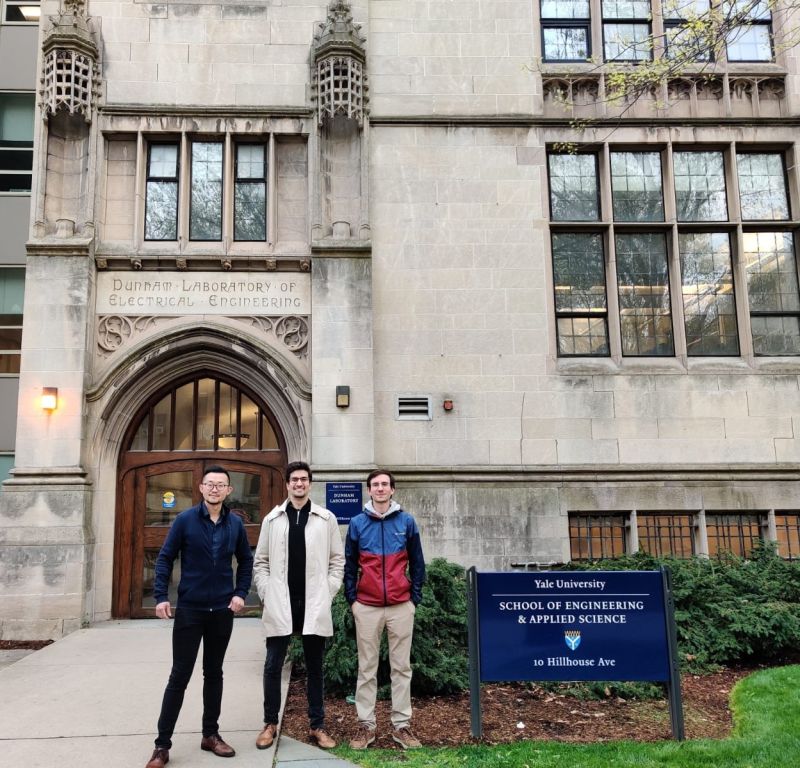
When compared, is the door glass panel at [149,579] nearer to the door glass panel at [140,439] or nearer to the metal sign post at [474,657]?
the door glass panel at [140,439]

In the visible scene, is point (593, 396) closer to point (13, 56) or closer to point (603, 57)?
point (603, 57)

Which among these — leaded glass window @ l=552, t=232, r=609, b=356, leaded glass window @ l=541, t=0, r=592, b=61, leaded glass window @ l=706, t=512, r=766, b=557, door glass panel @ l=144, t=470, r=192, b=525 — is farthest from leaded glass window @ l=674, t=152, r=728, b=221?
door glass panel @ l=144, t=470, r=192, b=525

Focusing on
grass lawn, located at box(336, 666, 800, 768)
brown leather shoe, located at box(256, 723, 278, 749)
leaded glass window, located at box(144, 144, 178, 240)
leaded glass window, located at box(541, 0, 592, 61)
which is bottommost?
grass lawn, located at box(336, 666, 800, 768)

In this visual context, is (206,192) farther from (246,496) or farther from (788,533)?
(788,533)

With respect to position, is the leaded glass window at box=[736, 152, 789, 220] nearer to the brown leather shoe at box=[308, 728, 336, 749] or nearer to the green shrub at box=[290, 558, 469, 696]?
the green shrub at box=[290, 558, 469, 696]

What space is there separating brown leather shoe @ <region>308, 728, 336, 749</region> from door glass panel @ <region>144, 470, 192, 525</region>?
6.14 metres

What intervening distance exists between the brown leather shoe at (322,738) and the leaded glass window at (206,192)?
7.89 m

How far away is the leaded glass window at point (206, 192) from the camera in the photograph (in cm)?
1083

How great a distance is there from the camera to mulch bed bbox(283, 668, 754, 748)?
526 cm

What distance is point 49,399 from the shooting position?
967cm

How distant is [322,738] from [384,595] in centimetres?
110

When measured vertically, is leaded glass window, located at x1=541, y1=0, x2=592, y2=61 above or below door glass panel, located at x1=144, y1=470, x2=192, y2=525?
above

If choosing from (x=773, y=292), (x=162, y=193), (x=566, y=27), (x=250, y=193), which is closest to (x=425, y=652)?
(x=250, y=193)

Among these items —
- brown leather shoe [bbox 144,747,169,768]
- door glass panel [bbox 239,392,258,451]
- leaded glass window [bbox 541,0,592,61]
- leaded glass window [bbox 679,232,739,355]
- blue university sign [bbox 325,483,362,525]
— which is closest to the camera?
brown leather shoe [bbox 144,747,169,768]
